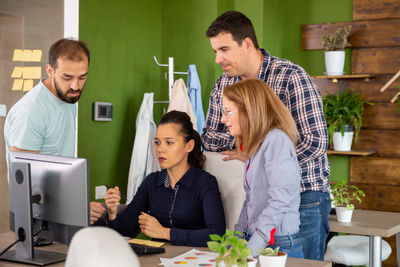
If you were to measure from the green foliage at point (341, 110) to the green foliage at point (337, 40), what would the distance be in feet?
1.31

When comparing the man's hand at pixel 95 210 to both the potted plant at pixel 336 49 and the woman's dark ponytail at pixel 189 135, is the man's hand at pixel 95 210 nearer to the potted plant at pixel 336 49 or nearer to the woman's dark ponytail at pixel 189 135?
the woman's dark ponytail at pixel 189 135

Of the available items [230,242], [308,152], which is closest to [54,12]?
[308,152]

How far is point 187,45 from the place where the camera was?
4680 millimetres

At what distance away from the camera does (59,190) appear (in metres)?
1.72

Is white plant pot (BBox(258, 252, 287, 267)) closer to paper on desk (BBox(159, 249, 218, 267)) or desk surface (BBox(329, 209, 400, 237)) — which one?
paper on desk (BBox(159, 249, 218, 267))

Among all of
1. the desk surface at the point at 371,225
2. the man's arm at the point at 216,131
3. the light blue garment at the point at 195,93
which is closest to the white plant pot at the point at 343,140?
the light blue garment at the point at 195,93

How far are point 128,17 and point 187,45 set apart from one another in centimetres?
58

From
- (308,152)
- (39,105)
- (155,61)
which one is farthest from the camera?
(155,61)

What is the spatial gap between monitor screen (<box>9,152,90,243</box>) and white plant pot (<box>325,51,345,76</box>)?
3295mm

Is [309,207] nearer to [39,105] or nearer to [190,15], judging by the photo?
[39,105]

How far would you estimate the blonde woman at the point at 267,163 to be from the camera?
5.79 feet

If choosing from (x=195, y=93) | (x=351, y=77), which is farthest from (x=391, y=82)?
(x=195, y=93)

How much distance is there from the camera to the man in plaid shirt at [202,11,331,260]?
2.13m

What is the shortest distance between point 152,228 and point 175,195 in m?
0.22
